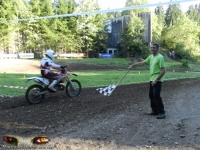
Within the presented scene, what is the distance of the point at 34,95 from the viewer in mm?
7379

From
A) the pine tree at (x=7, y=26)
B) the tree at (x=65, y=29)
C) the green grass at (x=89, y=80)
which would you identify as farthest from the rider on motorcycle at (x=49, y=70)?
the tree at (x=65, y=29)

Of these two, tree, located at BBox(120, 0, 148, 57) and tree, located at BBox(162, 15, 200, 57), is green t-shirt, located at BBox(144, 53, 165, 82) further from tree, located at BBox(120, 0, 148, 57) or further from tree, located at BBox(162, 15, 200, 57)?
tree, located at BBox(162, 15, 200, 57)

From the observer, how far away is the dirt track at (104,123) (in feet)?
12.9

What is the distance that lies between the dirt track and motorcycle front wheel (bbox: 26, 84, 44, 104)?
182 millimetres

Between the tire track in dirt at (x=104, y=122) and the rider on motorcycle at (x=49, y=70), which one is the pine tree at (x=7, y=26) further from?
the tire track in dirt at (x=104, y=122)

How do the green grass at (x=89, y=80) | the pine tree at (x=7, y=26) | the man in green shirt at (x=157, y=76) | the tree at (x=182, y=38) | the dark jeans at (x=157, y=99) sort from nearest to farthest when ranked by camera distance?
the man in green shirt at (x=157, y=76)
the dark jeans at (x=157, y=99)
the green grass at (x=89, y=80)
the pine tree at (x=7, y=26)
the tree at (x=182, y=38)

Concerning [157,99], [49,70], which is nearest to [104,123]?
[157,99]

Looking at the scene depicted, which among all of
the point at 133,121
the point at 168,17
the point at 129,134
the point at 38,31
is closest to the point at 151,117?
the point at 133,121

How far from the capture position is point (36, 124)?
16.4 ft

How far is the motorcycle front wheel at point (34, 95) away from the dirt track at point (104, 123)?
0.60 feet

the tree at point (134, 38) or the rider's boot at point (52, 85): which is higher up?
the tree at point (134, 38)

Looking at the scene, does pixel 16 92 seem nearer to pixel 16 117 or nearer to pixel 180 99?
pixel 16 117

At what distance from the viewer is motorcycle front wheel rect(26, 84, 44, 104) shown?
287 inches

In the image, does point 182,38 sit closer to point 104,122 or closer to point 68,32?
point 68,32
